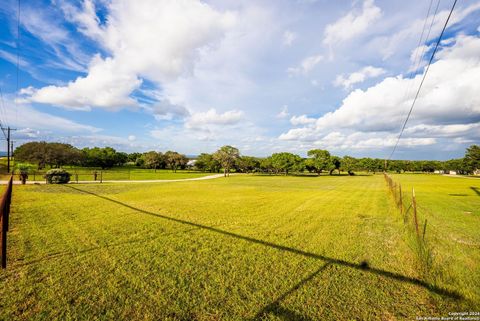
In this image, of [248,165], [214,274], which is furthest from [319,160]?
[214,274]

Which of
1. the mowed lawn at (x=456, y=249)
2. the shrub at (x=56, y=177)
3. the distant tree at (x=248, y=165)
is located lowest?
the mowed lawn at (x=456, y=249)

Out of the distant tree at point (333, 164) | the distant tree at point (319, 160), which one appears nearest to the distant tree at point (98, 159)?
the distant tree at point (319, 160)

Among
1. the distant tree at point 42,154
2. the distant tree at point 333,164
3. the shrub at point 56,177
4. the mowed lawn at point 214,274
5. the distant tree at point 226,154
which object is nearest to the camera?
the mowed lawn at point 214,274

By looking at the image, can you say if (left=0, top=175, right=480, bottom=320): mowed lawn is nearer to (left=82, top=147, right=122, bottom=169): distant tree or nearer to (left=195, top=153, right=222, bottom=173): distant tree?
(left=195, top=153, right=222, bottom=173): distant tree

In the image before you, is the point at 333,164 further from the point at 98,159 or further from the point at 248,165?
the point at 98,159

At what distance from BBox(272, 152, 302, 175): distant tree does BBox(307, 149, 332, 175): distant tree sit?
638 cm

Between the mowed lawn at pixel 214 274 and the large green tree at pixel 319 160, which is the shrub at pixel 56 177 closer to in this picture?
the mowed lawn at pixel 214 274

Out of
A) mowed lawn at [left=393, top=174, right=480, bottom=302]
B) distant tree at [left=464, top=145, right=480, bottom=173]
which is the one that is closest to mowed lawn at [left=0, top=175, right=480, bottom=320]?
mowed lawn at [left=393, top=174, right=480, bottom=302]

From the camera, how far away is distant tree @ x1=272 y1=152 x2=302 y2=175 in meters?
76.6

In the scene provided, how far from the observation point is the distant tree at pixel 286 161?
7662cm

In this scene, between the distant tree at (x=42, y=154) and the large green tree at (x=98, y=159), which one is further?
the large green tree at (x=98, y=159)

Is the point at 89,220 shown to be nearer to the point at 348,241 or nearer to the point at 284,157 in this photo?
the point at 348,241

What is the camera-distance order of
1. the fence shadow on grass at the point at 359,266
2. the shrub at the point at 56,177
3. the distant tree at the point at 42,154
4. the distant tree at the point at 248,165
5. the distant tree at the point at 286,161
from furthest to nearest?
the distant tree at the point at 248,165, the distant tree at the point at 286,161, the distant tree at the point at 42,154, the shrub at the point at 56,177, the fence shadow on grass at the point at 359,266

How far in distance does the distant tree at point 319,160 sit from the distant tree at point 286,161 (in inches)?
251
